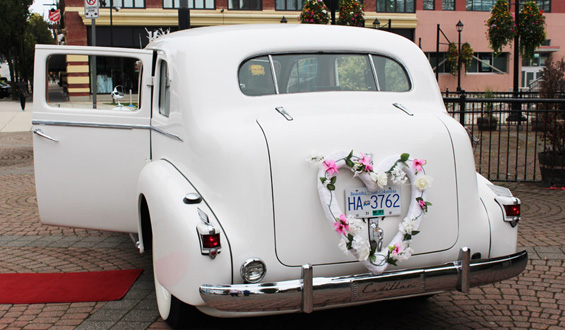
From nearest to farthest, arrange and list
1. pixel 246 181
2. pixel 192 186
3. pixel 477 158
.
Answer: pixel 246 181 → pixel 192 186 → pixel 477 158

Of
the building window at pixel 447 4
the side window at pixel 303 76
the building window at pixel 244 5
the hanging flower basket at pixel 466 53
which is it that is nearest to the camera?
the side window at pixel 303 76

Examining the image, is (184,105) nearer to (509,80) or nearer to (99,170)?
(99,170)

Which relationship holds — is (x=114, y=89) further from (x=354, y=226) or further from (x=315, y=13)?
(x=315, y=13)

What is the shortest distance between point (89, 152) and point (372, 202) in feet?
8.74

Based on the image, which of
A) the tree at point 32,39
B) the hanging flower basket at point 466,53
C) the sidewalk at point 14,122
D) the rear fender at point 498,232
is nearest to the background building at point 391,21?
the hanging flower basket at point 466,53

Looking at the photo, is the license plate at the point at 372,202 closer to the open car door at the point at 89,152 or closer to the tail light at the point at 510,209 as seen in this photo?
the tail light at the point at 510,209

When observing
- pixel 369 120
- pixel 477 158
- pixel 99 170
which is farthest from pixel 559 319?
pixel 477 158

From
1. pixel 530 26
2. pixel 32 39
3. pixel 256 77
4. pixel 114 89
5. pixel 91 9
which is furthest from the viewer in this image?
pixel 32 39

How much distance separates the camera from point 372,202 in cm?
376

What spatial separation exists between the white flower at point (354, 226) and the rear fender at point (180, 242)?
0.70m

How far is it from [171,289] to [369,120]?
1563mm

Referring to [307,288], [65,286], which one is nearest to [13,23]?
[65,286]

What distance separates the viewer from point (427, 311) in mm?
4672

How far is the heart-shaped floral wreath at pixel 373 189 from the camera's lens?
143 inches
